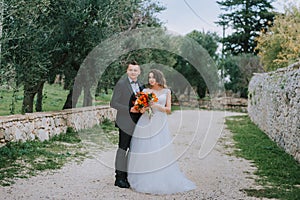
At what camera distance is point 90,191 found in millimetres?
4922

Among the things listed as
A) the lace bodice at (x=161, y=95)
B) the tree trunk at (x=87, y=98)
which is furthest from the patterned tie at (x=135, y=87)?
the tree trunk at (x=87, y=98)

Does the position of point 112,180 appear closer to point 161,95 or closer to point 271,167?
point 161,95

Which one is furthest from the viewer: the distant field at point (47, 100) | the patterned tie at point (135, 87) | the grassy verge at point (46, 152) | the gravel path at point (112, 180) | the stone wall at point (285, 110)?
the distant field at point (47, 100)

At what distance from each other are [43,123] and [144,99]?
168 inches

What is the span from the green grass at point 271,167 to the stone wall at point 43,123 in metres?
4.45

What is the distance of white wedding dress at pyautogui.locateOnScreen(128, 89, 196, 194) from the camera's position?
16.7 feet

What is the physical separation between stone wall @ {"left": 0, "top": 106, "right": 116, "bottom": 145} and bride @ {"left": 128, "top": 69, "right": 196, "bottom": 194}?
3033 mm

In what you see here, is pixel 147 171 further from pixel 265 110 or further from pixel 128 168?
pixel 265 110

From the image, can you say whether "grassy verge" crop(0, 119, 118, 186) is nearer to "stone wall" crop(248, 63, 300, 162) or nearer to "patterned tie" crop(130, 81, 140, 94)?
"patterned tie" crop(130, 81, 140, 94)

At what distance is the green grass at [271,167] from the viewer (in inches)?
200

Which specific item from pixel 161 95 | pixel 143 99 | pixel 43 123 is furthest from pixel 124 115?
pixel 43 123

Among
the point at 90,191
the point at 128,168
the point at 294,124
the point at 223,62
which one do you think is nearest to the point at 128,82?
the point at 128,168

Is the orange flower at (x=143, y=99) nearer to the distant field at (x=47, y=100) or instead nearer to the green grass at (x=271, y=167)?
the green grass at (x=271, y=167)

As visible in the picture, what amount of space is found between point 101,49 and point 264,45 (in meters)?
13.1
